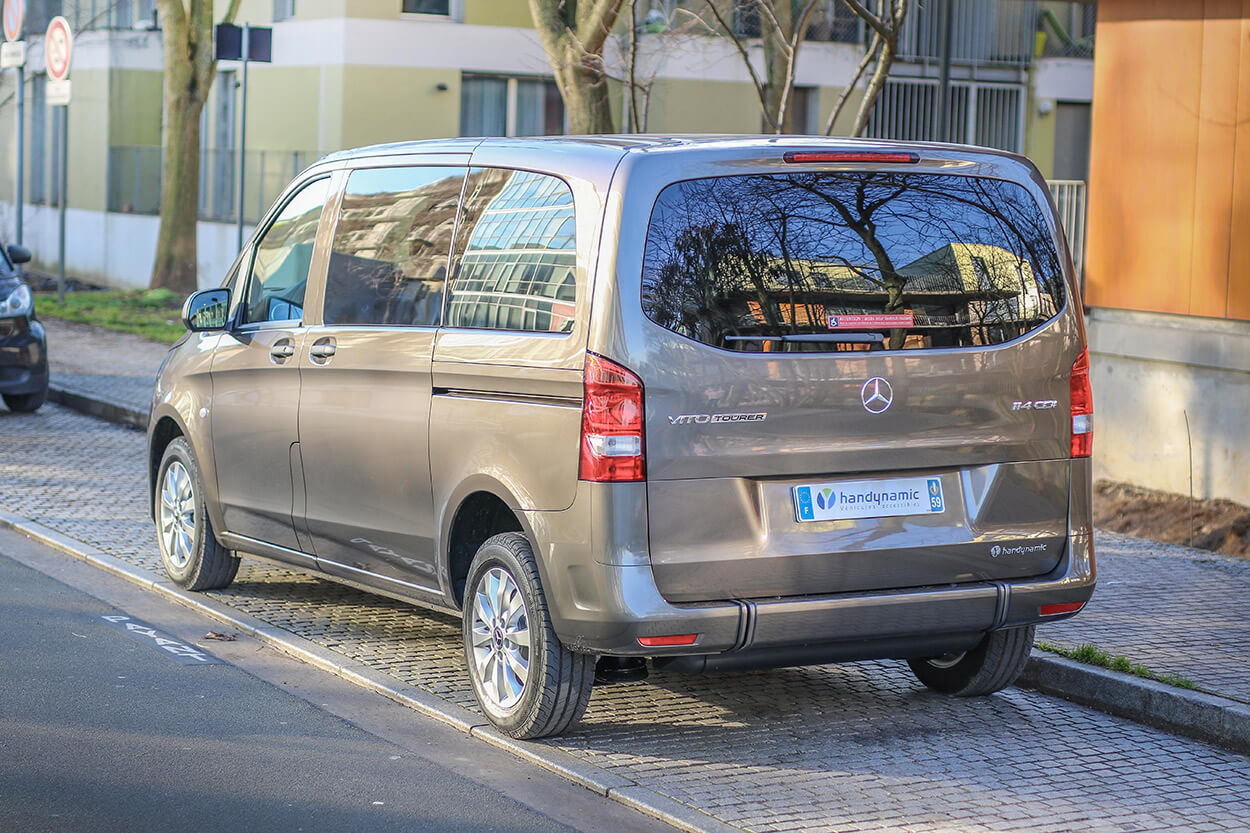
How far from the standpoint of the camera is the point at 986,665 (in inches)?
259

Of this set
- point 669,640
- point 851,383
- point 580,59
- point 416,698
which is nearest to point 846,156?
point 851,383

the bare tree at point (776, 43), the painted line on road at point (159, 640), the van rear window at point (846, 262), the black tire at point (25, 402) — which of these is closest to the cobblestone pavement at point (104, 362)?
the black tire at point (25, 402)

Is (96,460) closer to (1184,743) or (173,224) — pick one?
(1184,743)

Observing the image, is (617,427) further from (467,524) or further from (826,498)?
(467,524)

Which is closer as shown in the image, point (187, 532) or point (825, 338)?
point (825, 338)

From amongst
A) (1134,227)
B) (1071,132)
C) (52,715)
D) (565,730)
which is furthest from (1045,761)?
(1071,132)

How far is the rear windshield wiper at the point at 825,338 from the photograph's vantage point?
5.57 m

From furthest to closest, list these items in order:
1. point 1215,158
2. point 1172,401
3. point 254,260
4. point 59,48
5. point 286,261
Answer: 1. point 59,48
2. point 1172,401
3. point 1215,158
4. point 254,260
5. point 286,261

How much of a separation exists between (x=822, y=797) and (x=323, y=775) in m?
1.54

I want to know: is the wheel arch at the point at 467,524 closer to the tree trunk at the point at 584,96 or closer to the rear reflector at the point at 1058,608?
the rear reflector at the point at 1058,608

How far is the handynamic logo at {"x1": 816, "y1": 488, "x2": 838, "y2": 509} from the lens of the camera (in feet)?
18.6

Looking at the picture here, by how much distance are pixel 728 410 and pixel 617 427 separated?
0.35 metres

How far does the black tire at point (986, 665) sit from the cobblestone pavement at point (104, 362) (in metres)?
9.15

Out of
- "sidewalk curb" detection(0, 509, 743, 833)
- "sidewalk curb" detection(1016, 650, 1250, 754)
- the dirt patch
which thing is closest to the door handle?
"sidewalk curb" detection(0, 509, 743, 833)
